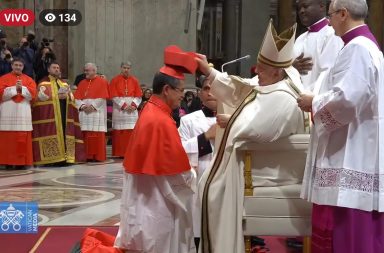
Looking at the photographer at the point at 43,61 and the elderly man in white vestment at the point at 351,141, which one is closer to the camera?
the elderly man in white vestment at the point at 351,141

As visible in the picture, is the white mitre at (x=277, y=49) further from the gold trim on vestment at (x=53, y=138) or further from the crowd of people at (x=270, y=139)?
the gold trim on vestment at (x=53, y=138)

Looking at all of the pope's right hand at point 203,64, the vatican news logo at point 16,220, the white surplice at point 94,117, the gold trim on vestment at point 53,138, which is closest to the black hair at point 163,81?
the pope's right hand at point 203,64

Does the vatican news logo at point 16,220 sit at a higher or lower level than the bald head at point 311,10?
lower

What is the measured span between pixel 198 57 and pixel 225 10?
18520 millimetres

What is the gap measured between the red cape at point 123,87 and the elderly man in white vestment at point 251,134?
843cm

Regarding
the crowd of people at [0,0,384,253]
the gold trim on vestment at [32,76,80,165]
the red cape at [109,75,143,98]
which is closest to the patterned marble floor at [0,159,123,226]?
the gold trim on vestment at [32,76,80,165]

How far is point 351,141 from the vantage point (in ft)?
11.1

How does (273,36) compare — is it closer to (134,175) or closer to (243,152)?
(243,152)

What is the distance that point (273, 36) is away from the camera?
3.96 metres

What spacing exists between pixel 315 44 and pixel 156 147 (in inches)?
73.0

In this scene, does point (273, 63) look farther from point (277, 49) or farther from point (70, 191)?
point (70, 191)

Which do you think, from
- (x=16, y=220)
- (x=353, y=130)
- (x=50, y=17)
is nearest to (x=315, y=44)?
(x=353, y=130)

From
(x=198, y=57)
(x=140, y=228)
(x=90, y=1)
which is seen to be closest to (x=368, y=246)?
(x=140, y=228)

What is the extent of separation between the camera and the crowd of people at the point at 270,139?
336cm
